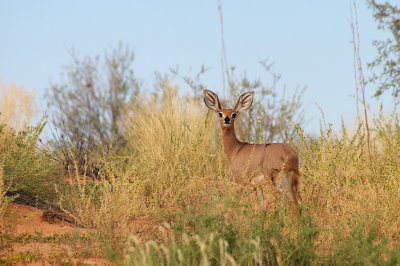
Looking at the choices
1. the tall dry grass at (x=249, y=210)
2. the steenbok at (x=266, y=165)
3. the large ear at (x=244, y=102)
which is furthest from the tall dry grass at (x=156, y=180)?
the large ear at (x=244, y=102)

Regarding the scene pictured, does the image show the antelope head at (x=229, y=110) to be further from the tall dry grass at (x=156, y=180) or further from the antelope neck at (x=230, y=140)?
the tall dry grass at (x=156, y=180)

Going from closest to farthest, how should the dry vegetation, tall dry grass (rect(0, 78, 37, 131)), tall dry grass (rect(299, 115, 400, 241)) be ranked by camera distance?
1. the dry vegetation
2. tall dry grass (rect(299, 115, 400, 241))
3. tall dry grass (rect(0, 78, 37, 131))

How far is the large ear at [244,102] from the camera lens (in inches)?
279

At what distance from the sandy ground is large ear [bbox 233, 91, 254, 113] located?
2910mm

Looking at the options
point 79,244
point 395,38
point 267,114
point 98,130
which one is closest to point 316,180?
point 79,244

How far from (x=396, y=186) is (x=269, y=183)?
5.62 ft

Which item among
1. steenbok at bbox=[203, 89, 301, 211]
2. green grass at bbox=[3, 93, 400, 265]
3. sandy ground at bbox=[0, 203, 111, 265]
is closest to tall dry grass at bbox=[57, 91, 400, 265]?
green grass at bbox=[3, 93, 400, 265]

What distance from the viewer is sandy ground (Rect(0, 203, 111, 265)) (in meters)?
4.90

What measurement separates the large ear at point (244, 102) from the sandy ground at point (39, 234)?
9.55 ft

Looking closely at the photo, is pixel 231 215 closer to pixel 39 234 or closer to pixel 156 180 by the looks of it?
pixel 156 180

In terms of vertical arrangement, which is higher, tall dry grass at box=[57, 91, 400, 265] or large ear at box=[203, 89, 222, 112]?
large ear at box=[203, 89, 222, 112]

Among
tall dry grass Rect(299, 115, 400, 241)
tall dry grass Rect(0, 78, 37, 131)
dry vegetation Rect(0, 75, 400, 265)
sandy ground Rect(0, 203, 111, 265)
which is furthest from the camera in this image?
tall dry grass Rect(0, 78, 37, 131)

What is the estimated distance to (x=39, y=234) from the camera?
580cm

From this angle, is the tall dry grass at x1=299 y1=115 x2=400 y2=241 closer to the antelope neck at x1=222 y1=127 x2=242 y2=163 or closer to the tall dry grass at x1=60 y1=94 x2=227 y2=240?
the antelope neck at x1=222 y1=127 x2=242 y2=163
